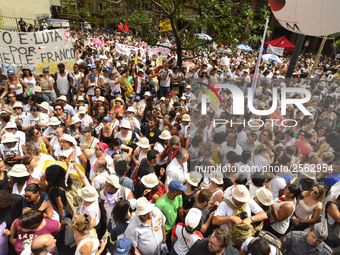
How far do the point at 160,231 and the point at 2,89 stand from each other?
6680 mm

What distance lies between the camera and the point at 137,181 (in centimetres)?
427

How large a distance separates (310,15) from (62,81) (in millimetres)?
6858

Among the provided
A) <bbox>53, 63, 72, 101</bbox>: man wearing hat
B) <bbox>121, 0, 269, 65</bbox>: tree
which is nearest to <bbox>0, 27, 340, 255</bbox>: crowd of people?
<bbox>53, 63, 72, 101</bbox>: man wearing hat

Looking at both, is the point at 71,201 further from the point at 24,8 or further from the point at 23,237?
the point at 24,8

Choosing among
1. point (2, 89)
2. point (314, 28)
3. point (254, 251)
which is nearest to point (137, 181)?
point (254, 251)

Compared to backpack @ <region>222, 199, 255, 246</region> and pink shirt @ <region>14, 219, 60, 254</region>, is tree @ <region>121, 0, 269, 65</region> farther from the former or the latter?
pink shirt @ <region>14, 219, 60, 254</region>

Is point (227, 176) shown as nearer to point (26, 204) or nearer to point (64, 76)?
point (26, 204)

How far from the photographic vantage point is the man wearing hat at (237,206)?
2785mm

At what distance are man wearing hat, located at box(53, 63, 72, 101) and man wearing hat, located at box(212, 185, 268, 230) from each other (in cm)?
645

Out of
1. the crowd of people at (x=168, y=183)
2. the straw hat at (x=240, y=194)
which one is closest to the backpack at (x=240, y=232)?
the crowd of people at (x=168, y=183)

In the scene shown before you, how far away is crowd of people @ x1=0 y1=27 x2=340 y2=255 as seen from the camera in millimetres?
2627

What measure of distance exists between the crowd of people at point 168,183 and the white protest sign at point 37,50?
0.32m

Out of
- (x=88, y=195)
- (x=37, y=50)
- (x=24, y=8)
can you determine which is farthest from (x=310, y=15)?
(x=24, y=8)

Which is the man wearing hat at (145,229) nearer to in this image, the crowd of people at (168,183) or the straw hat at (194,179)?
the crowd of people at (168,183)
